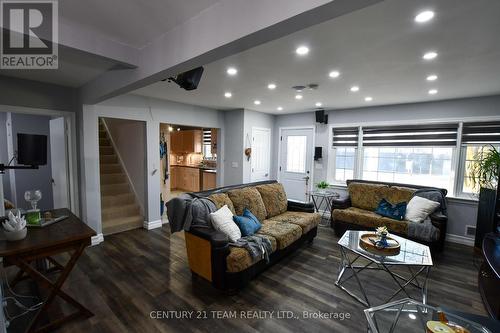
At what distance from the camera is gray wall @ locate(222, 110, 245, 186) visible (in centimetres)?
552

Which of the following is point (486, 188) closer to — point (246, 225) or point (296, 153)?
point (296, 153)

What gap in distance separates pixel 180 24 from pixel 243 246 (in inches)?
84.9

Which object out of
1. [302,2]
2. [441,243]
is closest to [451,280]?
[441,243]

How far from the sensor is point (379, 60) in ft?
8.14

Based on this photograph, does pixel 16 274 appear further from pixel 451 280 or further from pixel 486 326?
pixel 451 280

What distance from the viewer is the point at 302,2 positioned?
1140mm

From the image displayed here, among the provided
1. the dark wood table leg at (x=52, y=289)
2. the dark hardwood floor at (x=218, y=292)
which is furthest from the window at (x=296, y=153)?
the dark wood table leg at (x=52, y=289)

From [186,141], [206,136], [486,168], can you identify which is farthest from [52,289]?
[186,141]

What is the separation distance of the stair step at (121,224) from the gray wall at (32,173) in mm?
1864

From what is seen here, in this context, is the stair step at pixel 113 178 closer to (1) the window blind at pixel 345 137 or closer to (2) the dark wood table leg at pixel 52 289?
(2) the dark wood table leg at pixel 52 289

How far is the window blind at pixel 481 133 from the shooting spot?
388cm

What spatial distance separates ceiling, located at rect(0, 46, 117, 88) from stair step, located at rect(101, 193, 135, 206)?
2.17m

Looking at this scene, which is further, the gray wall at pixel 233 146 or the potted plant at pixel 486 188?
the gray wall at pixel 233 146

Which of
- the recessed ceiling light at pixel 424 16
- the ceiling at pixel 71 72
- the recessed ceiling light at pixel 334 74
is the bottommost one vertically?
the ceiling at pixel 71 72
